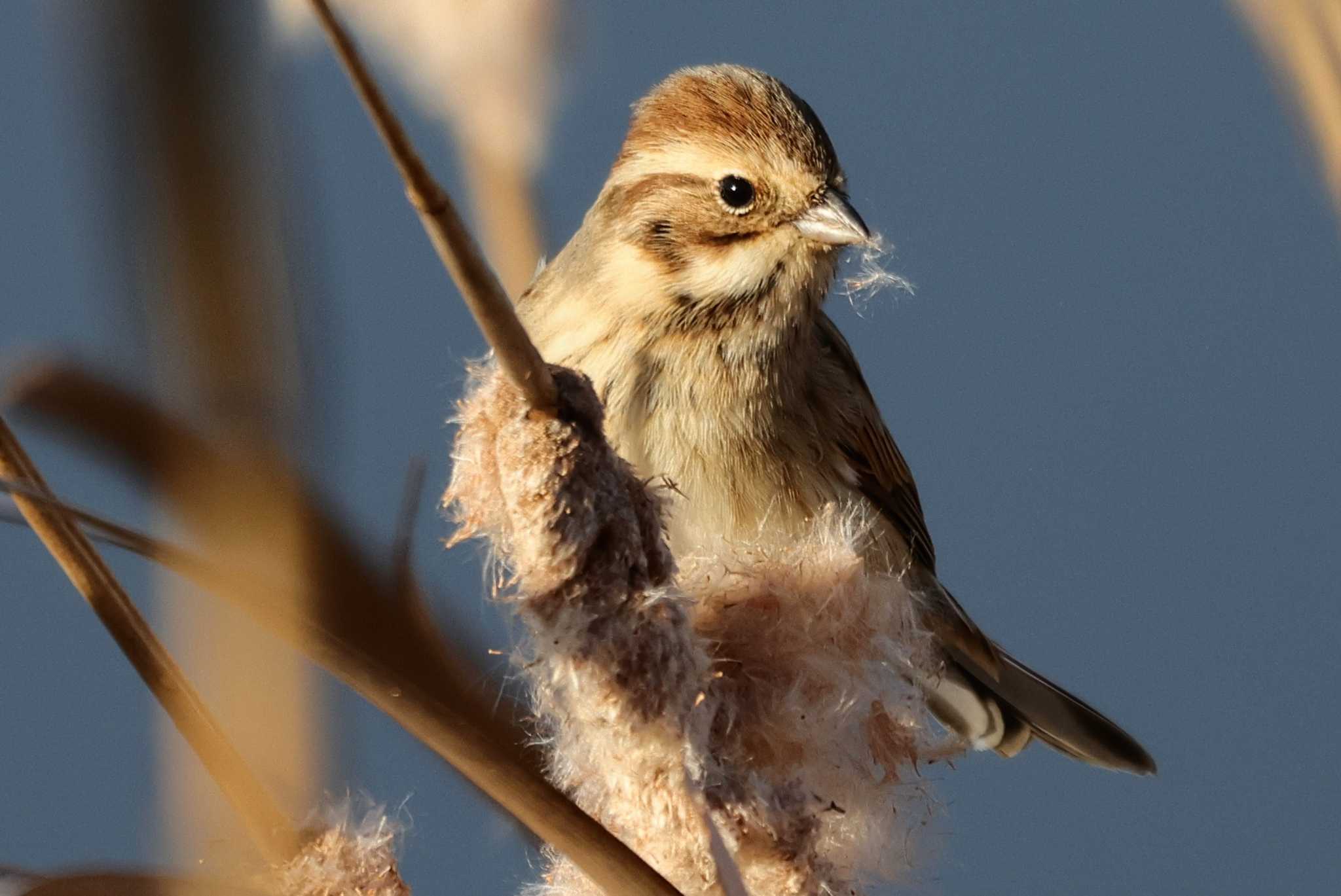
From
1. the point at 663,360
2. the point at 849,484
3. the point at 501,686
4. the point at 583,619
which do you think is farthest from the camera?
the point at 849,484

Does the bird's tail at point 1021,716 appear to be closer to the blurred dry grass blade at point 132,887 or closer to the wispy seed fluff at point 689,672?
the wispy seed fluff at point 689,672

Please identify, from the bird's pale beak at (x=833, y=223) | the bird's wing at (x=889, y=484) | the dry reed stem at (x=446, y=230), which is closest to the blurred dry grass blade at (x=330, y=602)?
the dry reed stem at (x=446, y=230)

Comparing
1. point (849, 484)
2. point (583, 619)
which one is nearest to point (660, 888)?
point (583, 619)

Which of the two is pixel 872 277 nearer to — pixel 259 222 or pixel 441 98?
pixel 441 98

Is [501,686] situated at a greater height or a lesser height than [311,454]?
lesser

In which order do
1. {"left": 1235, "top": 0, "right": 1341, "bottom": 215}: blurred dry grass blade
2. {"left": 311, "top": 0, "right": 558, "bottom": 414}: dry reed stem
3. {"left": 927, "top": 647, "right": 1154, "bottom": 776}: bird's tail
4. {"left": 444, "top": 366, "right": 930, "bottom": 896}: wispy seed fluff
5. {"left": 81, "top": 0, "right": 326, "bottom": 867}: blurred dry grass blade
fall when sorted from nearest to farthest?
{"left": 311, "top": 0, "right": 558, "bottom": 414}: dry reed stem
{"left": 81, "top": 0, "right": 326, "bottom": 867}: blurred dry grass blade
{"left": 444, "top": 366, "right": 930, "bottom": 896}: wispy seed fluff
{"left": 1235, "top": 0, "right": 1341, "bottom": 215}: blurred dry grass blade
{"left": 927, "top": 647, "right": 1154, "bottom": 776}: bird's tail

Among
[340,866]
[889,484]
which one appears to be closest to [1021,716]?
[889,484]

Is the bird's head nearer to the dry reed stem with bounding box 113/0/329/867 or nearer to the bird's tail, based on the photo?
the bird's tail

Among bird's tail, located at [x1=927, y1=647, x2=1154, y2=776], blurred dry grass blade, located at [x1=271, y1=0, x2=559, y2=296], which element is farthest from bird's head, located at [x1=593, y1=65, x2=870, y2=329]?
bird's tail, located at [x1=927, y1=647, x2=1154, y2=776]
